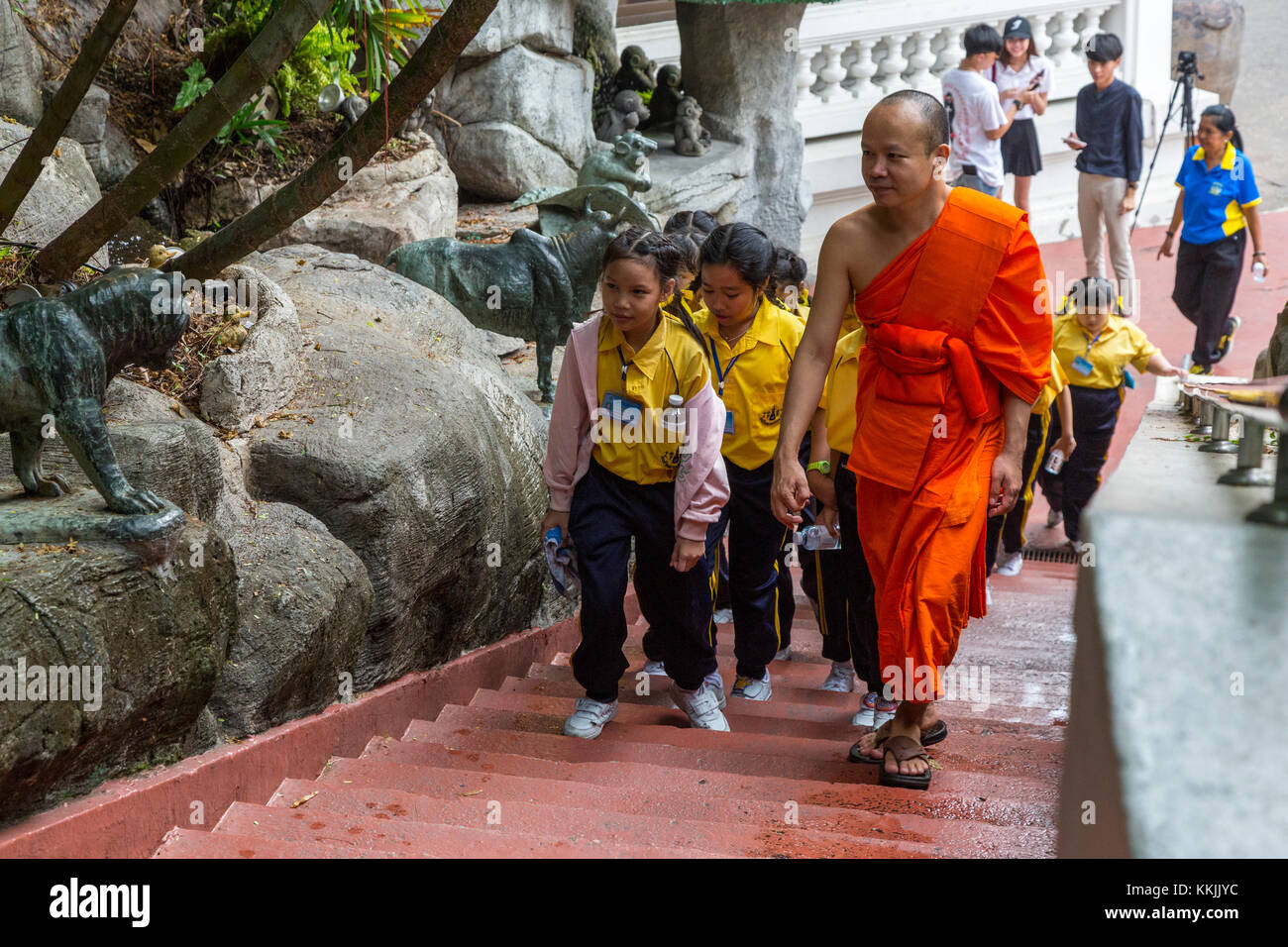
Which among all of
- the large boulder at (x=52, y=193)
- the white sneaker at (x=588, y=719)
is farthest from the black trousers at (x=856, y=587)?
the large boulder at (x=52, y=193)

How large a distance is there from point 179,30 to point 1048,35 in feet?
28.8

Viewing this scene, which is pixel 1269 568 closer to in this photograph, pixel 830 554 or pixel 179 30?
pixel 830 554

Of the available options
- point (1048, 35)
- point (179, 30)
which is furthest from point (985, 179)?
point (179, 30)

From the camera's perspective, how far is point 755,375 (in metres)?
4.45

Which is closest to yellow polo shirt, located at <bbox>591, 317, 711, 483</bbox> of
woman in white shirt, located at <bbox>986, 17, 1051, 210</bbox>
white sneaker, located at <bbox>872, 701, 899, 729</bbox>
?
white sneaker, located at <bbox>872, 701, 899, 729</bbox>

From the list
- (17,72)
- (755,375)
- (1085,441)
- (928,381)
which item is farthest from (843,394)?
(17,72)

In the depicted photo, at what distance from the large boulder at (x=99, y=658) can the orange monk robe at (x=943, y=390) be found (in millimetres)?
1762

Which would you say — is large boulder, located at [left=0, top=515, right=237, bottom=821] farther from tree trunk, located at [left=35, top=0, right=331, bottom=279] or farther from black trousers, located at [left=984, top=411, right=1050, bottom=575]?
black trousers, located at [left=984, top=411, right=1050, bottom=575]

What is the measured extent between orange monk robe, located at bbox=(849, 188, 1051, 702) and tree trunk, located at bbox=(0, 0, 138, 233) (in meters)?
2.65

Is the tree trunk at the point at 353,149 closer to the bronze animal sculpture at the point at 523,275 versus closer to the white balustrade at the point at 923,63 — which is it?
the bronze animal sculpture at the point at 523,275

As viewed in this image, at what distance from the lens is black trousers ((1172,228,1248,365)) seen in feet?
29.8

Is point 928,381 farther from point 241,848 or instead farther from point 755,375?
point 241,848

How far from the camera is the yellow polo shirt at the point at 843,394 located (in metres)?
4.16

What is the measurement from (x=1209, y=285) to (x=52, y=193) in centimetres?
753
